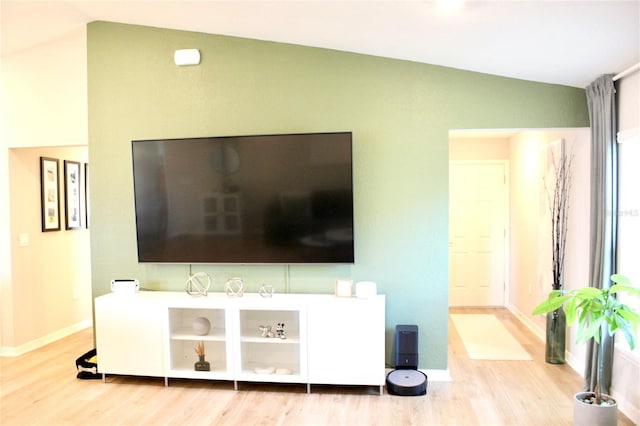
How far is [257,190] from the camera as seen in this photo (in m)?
3.49

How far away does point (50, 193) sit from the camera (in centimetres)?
462

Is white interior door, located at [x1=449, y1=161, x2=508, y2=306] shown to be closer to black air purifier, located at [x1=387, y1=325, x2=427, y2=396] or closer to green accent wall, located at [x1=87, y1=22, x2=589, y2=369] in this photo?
green accent wall, located at [x1=87, y1=22, x2=589, y2=369]

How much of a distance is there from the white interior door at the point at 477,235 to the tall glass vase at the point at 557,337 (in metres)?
2.14

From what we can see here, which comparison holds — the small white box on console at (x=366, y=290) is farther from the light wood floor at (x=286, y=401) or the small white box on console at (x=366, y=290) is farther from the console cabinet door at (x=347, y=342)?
the light wood floor at (x=286, y=401)

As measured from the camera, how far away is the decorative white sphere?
11.4 ft

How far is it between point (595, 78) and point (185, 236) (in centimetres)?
322

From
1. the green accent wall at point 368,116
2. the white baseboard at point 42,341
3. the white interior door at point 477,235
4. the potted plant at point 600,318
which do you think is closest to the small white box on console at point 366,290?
the green accent wall at point 368,116

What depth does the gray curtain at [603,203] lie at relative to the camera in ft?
9.58

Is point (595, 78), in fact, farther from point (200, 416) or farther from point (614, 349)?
point (200, 416)

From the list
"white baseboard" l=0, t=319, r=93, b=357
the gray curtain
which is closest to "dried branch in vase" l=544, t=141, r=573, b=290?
the gray curtain

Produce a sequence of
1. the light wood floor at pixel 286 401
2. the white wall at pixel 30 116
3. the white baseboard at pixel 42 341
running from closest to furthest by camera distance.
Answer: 1. the light wood floor at pixel 286 401
2. the white wall at pixel 30 116
3. the white baseboard at pixel 42 341

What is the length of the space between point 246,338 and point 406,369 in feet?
4.06

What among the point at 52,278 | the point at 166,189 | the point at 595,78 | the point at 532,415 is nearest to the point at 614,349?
the point at 532,415

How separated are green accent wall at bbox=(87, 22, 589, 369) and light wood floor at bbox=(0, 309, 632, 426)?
47 cm
